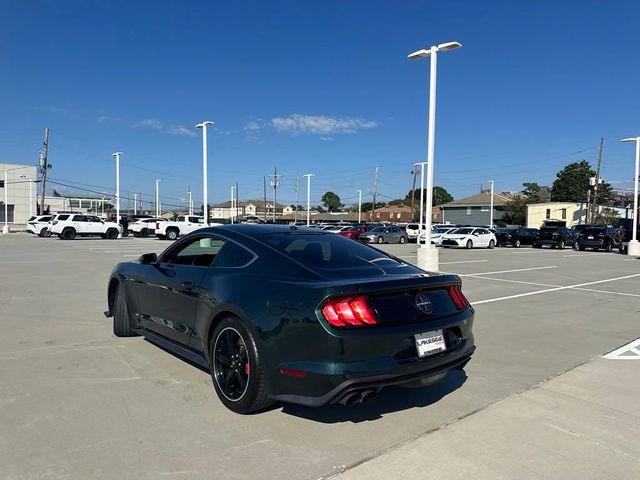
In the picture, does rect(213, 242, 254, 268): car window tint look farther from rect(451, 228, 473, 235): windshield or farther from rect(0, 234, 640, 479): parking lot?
rect(451, 228, 473, 235): windshield

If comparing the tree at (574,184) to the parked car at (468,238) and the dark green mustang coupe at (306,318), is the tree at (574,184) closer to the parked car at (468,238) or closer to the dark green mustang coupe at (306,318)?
the parked car at (468,238)

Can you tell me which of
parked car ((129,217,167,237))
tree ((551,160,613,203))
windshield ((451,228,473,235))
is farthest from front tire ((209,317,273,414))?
tree ((551,160,613,203))

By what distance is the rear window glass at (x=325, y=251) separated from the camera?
4157 millimetres

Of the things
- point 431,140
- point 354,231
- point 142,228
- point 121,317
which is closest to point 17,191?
point 142,228

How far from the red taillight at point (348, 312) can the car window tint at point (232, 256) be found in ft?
3.52

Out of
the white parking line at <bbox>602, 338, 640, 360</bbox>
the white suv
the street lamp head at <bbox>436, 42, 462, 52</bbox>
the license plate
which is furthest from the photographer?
the white suv

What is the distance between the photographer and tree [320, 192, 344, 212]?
7234 inches

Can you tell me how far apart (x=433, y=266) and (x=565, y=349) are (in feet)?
30.3

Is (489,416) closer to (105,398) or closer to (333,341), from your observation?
(333,341)

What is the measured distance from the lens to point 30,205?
6681 centimetres

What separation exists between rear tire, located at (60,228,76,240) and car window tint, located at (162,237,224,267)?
107ft

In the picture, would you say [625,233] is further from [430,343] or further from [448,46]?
[430,343]

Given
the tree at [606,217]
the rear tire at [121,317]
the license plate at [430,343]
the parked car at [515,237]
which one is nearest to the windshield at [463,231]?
the parked car at [515,237]

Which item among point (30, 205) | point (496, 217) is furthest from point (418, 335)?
point (496, 217)
